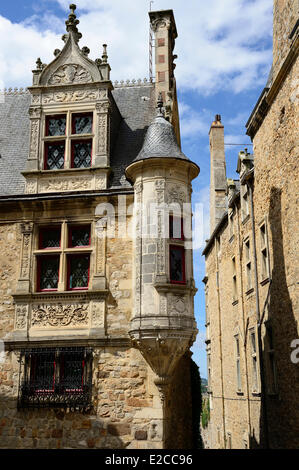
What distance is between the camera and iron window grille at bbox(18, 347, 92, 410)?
11469 mm

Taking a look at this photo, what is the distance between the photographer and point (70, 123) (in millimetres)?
13539

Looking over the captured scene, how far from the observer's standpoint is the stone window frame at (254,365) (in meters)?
15.6

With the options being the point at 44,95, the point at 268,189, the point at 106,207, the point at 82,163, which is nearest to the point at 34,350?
the point at 106,207

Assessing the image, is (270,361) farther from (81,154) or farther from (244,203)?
(81,154)

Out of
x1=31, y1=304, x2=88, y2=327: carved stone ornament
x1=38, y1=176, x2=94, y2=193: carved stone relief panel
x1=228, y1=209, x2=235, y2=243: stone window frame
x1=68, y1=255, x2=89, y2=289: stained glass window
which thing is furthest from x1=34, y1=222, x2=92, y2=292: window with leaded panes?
x1=228, y1=209, x2=235, y2=243: stone window frame

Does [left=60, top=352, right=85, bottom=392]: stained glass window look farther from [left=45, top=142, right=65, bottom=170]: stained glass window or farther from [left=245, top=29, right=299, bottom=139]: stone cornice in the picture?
[left=245, top=29, right=299, bottom=139]: stone cornice

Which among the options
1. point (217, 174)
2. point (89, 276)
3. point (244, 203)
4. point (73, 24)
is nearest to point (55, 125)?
point (73, 24)

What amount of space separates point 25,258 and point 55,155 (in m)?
2.96

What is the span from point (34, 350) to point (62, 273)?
6.34ft

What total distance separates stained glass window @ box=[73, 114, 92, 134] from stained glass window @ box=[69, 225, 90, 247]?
2.70m

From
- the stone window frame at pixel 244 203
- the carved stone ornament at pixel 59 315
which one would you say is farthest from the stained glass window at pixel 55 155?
the stone window frame at pixel 244 203

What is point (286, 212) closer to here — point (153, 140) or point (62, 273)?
point (153, 140)

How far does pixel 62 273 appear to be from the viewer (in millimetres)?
12469

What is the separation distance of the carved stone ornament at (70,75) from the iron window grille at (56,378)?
7.12 metres
